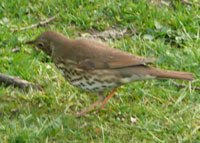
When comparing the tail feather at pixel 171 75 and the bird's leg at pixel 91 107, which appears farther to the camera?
the bird's leg at pixel 91 107

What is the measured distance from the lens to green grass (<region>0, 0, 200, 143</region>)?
17.4 feet

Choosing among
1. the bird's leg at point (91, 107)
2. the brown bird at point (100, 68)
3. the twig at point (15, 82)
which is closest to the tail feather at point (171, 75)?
the brown bird at point (100, 68)

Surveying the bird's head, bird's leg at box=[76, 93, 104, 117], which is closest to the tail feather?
bird's leg at box=[76, 93, 104, 117]

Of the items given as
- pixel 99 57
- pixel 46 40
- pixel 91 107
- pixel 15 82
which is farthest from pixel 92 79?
pixel 15 82

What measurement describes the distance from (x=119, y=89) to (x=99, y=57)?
30.8 inches

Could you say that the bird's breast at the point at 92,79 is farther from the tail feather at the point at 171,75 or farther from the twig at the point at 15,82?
the twig at the point at 15,82

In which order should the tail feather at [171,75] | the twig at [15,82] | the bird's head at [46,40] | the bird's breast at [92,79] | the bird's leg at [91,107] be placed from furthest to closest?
the twig at [15,82] → the bird's head at [46,40] → the bird's leg at [91,107] → the bird's breast at [92,79] → the tail feather at [171,75]

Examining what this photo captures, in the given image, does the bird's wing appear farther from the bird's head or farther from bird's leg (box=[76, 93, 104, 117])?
bird's leg (box=[76, 93, 104, 117])

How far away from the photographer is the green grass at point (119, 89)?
5.29m

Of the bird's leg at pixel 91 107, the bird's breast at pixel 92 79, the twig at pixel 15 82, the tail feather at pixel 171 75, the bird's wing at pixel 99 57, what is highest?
the bird's wing at pixel 99 57

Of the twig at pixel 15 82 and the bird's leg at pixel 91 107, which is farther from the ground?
the twig at pixel 15 82

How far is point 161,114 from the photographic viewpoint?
5574 millimetres

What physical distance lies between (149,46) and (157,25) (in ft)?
1.76

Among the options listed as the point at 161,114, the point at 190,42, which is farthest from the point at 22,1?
the point at 161,114
